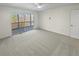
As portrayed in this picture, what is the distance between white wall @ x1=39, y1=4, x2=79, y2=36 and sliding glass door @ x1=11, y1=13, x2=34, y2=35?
60.9 inches

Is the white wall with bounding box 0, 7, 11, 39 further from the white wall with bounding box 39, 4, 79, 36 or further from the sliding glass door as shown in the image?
the white wall with bounding box 39, 4, 79, 36

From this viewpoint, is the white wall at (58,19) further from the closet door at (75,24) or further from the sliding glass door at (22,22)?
the sliding glass door at (22,22)

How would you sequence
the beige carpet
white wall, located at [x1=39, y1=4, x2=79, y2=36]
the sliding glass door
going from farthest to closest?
the sliding glass door, white wall, located at [x1=39, y1=4, x2=79, y2=36], the beige carpet

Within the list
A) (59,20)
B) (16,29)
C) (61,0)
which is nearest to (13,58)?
(61,0)

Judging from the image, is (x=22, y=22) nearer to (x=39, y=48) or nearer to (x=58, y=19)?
(x=58, y=19)

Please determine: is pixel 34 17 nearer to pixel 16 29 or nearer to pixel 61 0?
pixel 16 29

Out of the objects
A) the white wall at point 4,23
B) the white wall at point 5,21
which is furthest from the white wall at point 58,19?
the white wall at point 4,23

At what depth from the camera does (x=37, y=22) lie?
1162 cm

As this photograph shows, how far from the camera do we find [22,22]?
10797 millimetres

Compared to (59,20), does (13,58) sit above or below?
below

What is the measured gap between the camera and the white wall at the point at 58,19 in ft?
23.1

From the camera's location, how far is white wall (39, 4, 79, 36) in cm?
703

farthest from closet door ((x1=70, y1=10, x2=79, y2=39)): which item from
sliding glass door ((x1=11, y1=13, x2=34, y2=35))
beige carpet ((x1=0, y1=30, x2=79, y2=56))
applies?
sliding glass door ((x1=11, y1=13, x2=34, y2=35))

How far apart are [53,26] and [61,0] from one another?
750 centimetres
